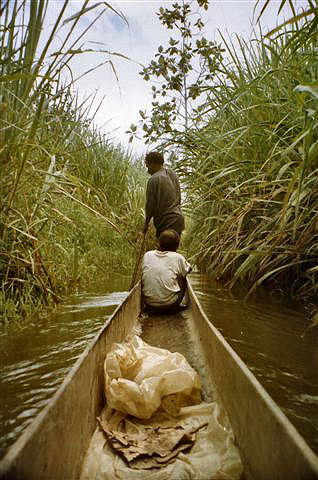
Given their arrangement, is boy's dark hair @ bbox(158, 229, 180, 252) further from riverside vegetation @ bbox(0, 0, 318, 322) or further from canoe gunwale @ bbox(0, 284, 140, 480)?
canoe gunwale @ bbox(0, 284, 140, 480)

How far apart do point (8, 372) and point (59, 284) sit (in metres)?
1.76

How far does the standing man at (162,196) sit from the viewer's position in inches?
195

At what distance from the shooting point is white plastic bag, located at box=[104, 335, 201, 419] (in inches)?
57.0

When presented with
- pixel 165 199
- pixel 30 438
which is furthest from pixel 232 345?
pixel 165 199

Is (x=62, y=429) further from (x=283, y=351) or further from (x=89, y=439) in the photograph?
(x=283, y=351)

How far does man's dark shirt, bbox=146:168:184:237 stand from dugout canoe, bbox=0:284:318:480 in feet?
10.8

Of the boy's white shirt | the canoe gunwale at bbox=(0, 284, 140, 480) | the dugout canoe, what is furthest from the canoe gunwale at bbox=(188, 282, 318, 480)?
the boy's white shirt

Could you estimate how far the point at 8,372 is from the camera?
197 centimetres

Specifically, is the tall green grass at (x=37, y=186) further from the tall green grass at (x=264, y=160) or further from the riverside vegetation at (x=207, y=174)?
the tall green grass at (x=264, y=160)

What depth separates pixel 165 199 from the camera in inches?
197

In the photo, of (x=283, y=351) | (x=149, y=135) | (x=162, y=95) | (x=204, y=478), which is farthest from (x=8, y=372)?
(x=162, y=95)

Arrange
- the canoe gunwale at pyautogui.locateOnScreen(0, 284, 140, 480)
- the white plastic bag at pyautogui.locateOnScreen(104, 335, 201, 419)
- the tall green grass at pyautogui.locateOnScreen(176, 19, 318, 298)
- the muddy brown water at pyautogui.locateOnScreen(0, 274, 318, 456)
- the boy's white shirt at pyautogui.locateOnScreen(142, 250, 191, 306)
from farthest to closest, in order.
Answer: the boy's white shirt at pyautogui.locateOnScreen(142, 250, 191, 306) → the tall green grass at pyautogui.locateOnScreen(176, 19, 318, 298) → the muddy brown water at pyautogui.locateOnScreen(0, 274, 318, 456) → the white plastic bag at pyautogui.locateOnScreen(104, 335, 201, 419) → the canoe gunwale at pyautogui.locateOnScreen(0, 284, 140, 480)

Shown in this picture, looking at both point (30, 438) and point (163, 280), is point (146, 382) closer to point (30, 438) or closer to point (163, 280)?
point (30, 438)

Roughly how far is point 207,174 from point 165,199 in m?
1.77
